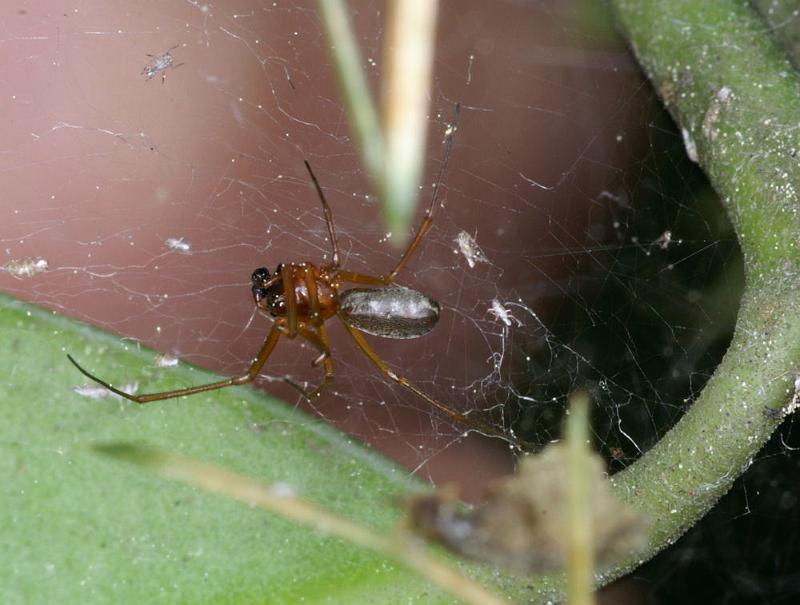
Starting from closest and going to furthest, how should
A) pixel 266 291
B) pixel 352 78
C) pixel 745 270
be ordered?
pixel 745 270, pixel 352 78, pixel 266 291

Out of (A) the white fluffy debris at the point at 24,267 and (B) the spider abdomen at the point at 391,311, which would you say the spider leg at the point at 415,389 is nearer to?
(B) the spider abdomen at the point at 391,311

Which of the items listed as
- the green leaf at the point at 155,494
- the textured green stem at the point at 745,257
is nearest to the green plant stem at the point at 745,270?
the textured green stem at the point at 745,257

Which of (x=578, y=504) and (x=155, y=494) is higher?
(x=578, y=504)

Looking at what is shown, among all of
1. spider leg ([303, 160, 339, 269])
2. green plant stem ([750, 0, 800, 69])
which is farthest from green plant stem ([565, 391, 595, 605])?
spider leg ([303, 160, 339, 269])

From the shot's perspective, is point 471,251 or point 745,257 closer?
point 745,257

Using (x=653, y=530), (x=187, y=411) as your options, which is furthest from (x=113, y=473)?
(x=653, y=530)

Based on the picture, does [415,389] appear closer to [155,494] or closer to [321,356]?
[321,356]

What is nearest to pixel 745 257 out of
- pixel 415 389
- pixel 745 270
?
pixel 745 270

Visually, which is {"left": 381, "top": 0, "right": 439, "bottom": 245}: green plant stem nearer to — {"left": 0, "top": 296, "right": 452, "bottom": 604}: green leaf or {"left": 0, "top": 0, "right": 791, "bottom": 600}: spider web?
{"left": 0, "top": 0, "right": 791, "bottom": 600}: spider web
